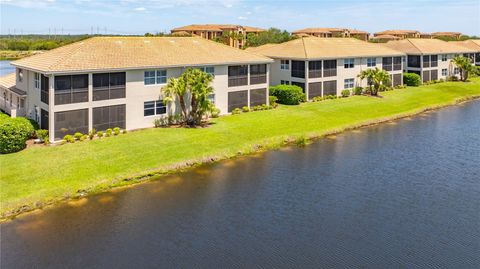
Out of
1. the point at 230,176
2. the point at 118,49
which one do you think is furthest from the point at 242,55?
the point at 230,176

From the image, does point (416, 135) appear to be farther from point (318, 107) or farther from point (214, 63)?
point (214, 63)

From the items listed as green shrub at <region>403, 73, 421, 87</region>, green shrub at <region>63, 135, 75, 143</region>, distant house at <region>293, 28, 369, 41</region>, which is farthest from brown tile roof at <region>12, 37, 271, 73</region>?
distant house at <region>293, 28, 369, 41</region>

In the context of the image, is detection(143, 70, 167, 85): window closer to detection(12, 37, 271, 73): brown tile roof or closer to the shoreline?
detection(12, 37, 271, 73): brown tile roof

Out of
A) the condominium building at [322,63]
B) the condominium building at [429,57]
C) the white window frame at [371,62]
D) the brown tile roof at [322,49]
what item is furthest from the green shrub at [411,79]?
the white window frame at [371,62]

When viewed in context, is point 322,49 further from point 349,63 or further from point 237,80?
point 237,80

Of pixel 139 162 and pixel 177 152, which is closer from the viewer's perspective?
pixel 139 162

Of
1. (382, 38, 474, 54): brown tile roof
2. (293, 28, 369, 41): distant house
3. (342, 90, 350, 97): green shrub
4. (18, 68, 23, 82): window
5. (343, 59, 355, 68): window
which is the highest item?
(293, 28, 369, 41): distant house
